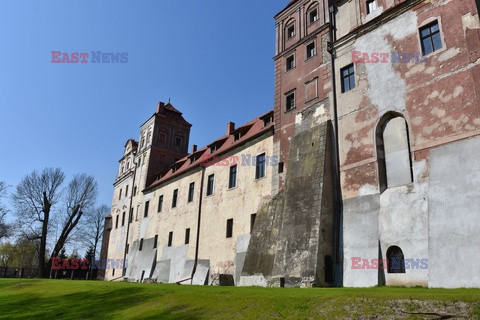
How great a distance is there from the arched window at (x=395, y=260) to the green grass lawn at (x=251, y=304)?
160 cm

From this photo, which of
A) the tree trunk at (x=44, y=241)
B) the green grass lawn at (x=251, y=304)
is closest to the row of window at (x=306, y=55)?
the green grass lawn at (x=251, y=304)

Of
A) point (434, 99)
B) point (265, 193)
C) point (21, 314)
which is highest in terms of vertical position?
point (434, 99)

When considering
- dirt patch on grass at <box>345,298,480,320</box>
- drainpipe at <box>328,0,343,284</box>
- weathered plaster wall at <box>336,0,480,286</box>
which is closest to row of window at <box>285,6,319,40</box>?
→ drainpipe at <box>328,0,343,284</box>

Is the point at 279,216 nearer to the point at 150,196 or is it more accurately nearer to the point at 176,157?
the point at 150,196

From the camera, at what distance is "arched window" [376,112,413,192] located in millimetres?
14770

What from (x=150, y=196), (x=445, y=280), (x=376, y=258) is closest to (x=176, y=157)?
(x=150, y=196)

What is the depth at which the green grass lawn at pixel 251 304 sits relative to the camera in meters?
7.73

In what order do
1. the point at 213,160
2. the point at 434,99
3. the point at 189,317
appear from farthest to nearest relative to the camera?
the point at 213,160, the point at 434,99, the point at 189,317

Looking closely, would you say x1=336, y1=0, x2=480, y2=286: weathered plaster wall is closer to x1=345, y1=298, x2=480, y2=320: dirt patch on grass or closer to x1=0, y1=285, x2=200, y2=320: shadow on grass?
x1=345, y1=298, x2=480, y2=320: dirt patch on grass

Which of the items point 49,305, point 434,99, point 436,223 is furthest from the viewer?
point 49,305

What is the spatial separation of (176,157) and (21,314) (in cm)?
2725

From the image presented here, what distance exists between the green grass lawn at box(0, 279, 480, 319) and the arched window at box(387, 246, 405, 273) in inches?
62.9

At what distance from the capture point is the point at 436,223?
1223cm

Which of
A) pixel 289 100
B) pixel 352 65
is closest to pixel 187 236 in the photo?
pixel 289 100
